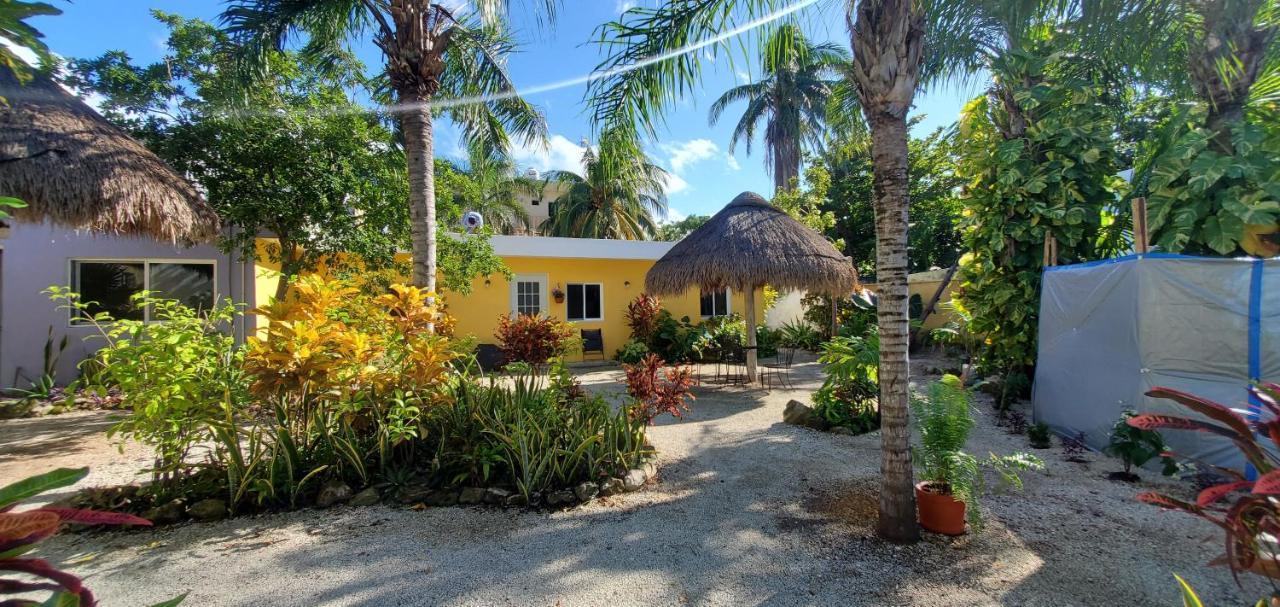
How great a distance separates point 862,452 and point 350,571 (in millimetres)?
4578

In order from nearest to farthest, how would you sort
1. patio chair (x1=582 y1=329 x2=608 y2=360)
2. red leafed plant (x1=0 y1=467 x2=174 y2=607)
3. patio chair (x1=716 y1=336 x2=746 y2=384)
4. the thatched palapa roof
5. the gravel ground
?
red leafed plant (x1=0 y1=467 x2=174 y2=607), the gravel ground, the thatched palapa roof, patio chair (x1=716 y1=336 x2=746 y2=384), patio chair (x1=582 y1=329 x2=608 y2=360)

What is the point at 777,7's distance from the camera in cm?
458

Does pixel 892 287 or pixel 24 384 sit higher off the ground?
pixel 892 287

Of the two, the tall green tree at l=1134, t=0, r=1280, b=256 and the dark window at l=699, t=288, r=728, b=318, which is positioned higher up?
the tall green tree at l=1134, t=0, r=1280, b=256

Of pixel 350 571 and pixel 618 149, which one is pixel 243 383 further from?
pixel 618 149

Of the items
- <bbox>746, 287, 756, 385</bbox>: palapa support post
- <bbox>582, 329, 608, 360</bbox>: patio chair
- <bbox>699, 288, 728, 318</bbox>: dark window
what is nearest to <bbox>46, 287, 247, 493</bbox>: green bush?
<bbox>746, 287, 756, 385</bbox>: palapa support post

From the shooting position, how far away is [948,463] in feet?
11.0

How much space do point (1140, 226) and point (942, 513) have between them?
395 cm

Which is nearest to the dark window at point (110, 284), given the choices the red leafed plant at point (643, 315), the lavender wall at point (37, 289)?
the lavender wall at point (37, 289)

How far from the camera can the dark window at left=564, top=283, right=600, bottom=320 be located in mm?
12812

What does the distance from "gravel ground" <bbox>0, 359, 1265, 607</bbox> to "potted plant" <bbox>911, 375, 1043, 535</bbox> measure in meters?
0.15

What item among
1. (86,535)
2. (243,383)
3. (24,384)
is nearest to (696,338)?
(243,383)

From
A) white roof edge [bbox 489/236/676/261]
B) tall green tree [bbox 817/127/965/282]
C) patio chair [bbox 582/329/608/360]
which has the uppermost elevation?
tall green tree [bbox 817/127/965/282]

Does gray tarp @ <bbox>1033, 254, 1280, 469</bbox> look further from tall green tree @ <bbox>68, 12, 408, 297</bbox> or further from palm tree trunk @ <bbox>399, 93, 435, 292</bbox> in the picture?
tall green tree @ <bbox>68, 12, 408, 297</bbox>
